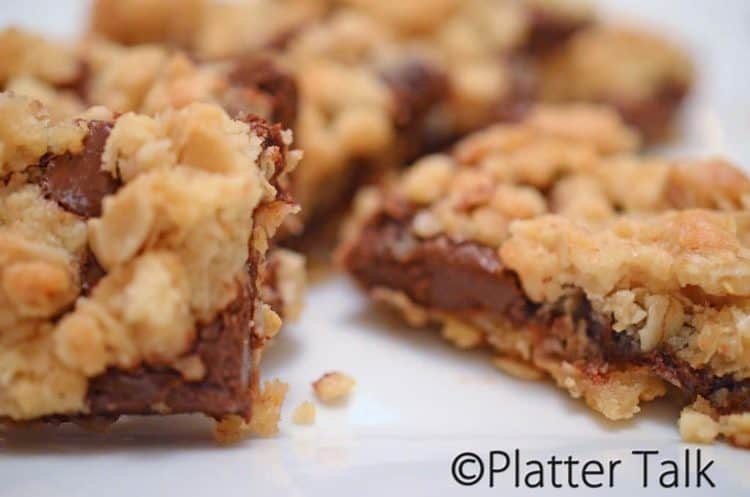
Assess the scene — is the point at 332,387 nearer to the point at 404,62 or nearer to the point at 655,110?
the point at 404,62

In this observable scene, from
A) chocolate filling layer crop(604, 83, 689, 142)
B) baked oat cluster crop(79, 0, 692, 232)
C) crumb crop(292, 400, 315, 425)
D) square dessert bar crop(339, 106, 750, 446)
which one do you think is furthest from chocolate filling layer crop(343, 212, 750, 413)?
chocolate filling layer crop(604, 83, 689, 142)

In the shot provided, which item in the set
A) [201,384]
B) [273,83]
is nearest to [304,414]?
[201,384]

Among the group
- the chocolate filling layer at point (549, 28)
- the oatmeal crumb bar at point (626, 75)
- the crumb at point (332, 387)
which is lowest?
the crumb at point (332, 387)

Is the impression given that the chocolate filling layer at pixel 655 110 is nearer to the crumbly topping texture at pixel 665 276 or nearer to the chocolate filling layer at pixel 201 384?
the crumbly topping texture at pixel 665 276

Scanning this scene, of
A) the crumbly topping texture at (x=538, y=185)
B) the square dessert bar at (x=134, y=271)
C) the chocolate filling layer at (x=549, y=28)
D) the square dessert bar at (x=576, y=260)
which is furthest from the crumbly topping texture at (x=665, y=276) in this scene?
the chocolate filling layer at (x=549, y=28)

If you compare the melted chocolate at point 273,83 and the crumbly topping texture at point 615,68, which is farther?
the crumbly topping texture at point 615,68

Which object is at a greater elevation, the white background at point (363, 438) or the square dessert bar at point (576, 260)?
the square dessert bar at point (576, 260)

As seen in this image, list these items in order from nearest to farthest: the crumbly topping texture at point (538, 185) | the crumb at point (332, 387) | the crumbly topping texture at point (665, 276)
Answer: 1. the crumbly topping texture at point (665, 276)
2. the crumb at point (332, 387)
3. the crumbly topping texture at point (538, 185)
